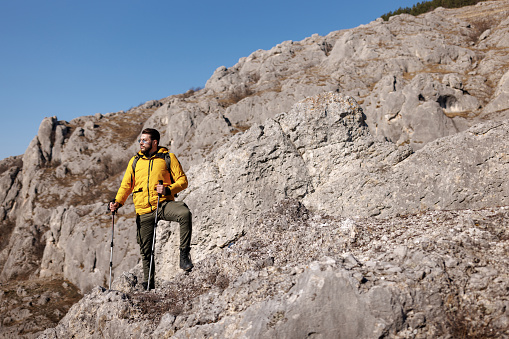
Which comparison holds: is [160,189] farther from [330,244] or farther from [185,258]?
[330,244]

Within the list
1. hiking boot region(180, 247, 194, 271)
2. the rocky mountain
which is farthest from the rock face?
hiking boot region(180, 247, 194, 271)

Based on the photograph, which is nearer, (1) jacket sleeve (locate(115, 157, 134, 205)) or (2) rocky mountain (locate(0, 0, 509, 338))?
(2) rocky mountain (locate(0, 0, 509, 338))

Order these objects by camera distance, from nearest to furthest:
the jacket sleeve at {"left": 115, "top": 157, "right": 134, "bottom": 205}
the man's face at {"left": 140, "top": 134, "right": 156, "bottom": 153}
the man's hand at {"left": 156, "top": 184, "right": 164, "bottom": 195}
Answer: the man's hand at {"left": 156, "top": 184, "right": 164, "bottom": 195} → the man's face at {"left": 140, "top": 134, "right": 156, "bottom": 153} → the jacket sleeve at {"left": 115, "top": 157, "right": 134, "bottom": 205}

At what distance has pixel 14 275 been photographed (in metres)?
48.8

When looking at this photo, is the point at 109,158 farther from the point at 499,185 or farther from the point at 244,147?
the point at 499,185

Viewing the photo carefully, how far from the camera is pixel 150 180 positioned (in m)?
8.13

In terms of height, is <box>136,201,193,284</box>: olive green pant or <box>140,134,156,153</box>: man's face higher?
<box>140,134,156,153</box>: man's face

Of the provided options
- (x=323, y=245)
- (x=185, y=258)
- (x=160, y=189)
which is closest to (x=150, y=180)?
(x=160, y=189)

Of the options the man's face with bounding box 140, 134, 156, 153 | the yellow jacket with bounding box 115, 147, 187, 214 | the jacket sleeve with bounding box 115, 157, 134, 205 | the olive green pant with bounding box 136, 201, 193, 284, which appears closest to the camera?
the olive green pant with bounding box 136, 201, 193, 284

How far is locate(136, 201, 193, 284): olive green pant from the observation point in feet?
26.2

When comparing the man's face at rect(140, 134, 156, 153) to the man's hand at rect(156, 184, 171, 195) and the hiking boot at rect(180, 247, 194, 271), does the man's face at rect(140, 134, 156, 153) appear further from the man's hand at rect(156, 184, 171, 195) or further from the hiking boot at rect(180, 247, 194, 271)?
the hiking boot at rect(180, 247, 194, 271)

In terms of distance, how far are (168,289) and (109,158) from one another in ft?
214

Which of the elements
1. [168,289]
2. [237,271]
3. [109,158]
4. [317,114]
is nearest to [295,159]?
[317,114]

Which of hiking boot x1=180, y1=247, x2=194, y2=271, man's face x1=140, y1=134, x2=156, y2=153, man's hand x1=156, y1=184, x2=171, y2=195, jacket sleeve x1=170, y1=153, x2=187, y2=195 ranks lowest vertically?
hiking boot x1=180, y1=247, x2=194, y2=271
